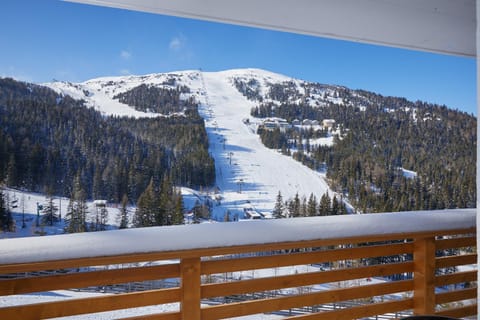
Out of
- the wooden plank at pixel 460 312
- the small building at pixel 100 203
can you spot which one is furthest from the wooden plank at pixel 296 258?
the small building at pixel 100 203

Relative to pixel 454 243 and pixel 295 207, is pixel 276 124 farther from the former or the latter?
pixel 454 243

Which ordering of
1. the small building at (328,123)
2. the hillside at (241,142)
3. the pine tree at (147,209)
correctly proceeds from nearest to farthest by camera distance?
the hillside at (241,142) → the pine tree at (147,209) → the small building at (328,123)

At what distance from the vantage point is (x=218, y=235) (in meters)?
1.51

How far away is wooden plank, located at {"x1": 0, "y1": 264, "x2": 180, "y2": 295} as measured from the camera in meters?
1.36

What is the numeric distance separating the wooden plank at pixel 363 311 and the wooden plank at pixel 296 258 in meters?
0.28

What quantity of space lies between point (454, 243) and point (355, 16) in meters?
1.52

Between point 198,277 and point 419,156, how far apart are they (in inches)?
93.0

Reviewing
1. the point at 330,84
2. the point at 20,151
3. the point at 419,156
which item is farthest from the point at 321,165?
the point at 20,151

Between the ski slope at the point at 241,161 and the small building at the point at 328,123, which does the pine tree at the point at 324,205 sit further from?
the small building at the point at 328,123

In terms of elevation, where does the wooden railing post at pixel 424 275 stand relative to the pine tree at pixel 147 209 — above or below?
below

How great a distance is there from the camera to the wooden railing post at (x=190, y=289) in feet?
5.20

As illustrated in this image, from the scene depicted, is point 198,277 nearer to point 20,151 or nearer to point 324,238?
point 324,238

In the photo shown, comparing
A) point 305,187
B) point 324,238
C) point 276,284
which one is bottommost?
point 276,284

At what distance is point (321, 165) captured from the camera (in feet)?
9.20
